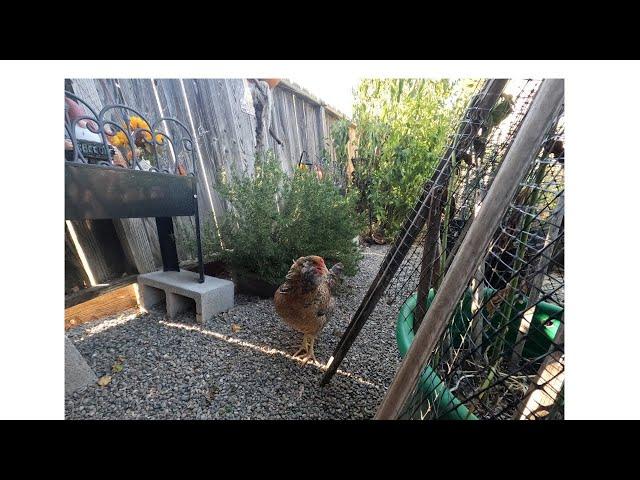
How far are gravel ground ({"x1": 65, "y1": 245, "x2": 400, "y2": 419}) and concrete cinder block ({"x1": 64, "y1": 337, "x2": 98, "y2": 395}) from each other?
0.03 m

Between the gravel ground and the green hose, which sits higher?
the green hose

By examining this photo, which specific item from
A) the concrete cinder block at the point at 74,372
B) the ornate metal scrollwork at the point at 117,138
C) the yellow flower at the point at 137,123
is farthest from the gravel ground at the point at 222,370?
the yellow flower at the point at 137,123

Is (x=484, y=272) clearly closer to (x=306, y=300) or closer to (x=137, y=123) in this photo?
(x=306, y=300)

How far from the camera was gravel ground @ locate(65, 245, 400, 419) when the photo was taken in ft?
2.78

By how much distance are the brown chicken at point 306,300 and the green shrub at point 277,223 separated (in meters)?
0.44

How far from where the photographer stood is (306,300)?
3.51ft

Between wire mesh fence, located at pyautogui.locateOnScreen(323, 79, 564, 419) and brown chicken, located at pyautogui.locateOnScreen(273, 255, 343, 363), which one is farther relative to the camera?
brown chicken, located at pyautogui.locateOnScreen(273, 255, 343, 363)

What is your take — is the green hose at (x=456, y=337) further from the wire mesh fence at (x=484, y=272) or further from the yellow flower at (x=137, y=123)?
the yellow flower at (x=137, y=123)

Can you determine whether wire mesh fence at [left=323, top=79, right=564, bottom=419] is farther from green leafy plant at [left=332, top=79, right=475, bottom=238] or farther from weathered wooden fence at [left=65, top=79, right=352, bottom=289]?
green leafy plant at [left=332, top=79, right=475, bottom=238]

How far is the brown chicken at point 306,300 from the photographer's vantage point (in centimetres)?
107

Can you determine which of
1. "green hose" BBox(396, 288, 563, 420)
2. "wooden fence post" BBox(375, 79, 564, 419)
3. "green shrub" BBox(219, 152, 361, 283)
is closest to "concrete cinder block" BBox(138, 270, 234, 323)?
"green shrub" BBox(219, 152, 361, 283)

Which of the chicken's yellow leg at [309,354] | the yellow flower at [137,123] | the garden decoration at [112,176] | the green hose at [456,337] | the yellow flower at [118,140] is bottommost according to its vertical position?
the chicken's yellow leg at [309,354]

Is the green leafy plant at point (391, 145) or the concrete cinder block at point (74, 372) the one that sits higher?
the green leafy plant at point (391, 145)
